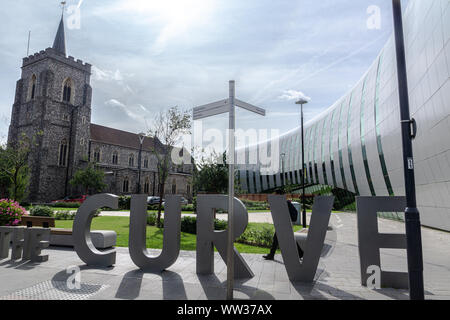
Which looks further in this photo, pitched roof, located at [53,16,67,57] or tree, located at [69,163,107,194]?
pitched roof, located at [53,16,67,57]

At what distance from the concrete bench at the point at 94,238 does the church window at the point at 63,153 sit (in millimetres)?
44642

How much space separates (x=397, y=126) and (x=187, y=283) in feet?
65.2

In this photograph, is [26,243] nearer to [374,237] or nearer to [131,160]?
[374,237]

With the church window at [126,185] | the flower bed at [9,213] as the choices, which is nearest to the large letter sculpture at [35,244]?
the flower bed at [9,213]

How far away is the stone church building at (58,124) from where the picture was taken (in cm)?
4588

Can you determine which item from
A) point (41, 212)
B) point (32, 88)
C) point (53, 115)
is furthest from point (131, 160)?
point (41, 212)

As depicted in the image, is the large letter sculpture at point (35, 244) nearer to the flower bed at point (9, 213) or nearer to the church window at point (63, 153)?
the flower bed at point (9, 213)

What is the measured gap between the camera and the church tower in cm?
4578

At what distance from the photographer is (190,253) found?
8969 millimetres

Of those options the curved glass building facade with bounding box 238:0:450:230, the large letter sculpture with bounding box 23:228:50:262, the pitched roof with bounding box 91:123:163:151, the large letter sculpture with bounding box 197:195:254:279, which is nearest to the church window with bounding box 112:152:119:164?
the pitched roof with bounding box 91:123:163:151

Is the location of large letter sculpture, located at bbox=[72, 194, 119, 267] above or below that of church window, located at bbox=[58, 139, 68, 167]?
below

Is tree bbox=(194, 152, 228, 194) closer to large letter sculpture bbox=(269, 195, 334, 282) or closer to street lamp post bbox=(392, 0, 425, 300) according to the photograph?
large letter sculpture bbox=(269, 195, 334, 282)

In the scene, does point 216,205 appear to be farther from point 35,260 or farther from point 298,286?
point 35,260

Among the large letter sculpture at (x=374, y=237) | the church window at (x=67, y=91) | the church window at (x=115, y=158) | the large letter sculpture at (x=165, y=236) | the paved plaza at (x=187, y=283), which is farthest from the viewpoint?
the church window at (x=115, y=158)
